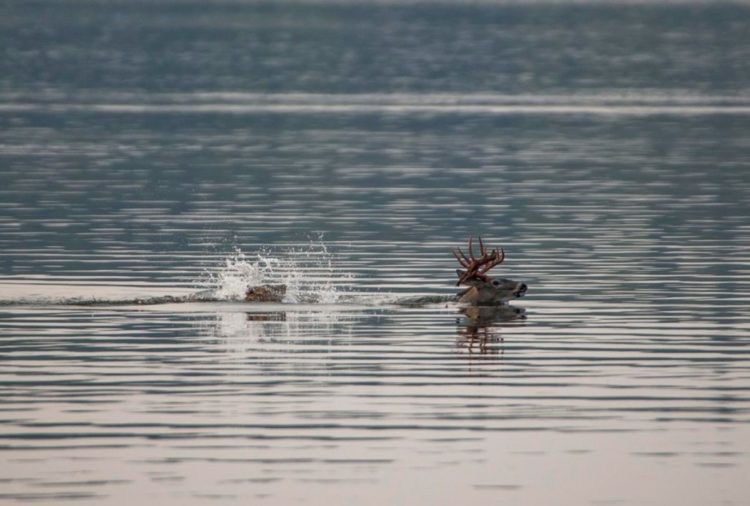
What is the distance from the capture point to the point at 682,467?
67.6ft

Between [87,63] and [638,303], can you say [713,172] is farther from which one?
[87,63]

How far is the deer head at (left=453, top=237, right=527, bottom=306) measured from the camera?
31453 mm

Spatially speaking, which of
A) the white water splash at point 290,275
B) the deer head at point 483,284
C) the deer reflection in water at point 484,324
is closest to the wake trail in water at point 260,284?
the white water splash at point 290,275

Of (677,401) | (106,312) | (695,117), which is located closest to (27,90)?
(695,117)

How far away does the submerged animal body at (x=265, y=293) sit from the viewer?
3241cm

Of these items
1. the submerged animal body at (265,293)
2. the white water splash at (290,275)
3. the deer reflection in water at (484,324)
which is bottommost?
the deer reflection in water at (484,324)

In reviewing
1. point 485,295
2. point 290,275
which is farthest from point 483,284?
point 290,275

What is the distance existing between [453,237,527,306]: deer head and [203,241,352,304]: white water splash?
6.99 feet

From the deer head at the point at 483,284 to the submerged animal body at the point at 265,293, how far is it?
272cm

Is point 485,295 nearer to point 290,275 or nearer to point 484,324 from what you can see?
point 484,324

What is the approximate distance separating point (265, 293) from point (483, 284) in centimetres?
329

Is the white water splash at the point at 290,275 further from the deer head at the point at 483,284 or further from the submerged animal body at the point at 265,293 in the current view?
the deer head at the point at 483,284

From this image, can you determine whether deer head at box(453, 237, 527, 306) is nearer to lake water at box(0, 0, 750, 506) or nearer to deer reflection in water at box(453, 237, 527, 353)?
deer reflection in water at box(453, 237, 527, 353)

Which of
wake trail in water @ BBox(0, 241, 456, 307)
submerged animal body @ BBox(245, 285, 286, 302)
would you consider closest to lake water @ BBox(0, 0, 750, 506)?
wake trail in water @ BBox(0, 241, 456, 307)
